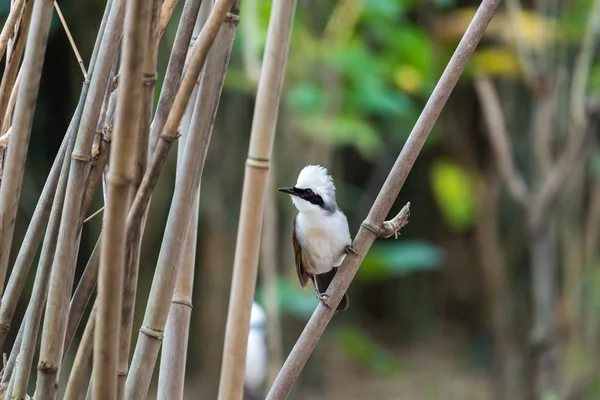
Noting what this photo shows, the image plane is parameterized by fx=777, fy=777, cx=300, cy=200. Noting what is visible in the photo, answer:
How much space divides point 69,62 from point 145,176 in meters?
2.64

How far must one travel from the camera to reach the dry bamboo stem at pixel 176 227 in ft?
1.89

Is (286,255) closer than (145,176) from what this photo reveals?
No

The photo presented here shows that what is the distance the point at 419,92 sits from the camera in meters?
3.01

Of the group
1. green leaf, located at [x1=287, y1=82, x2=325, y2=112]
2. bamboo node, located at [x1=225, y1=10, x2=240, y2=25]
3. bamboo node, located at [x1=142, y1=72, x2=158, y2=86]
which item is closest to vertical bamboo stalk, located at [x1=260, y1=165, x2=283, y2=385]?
green leaf, located at [x1=287, y1=82, x2=325, y2=112]

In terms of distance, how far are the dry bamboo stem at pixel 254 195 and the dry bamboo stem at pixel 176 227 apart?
0.06m

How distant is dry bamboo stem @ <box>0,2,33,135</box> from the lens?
0.63m

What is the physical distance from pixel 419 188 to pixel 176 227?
12.1ft

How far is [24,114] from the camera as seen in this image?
1.79ft

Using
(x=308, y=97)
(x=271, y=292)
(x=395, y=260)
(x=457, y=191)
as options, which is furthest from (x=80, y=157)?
(x=457, y=191)

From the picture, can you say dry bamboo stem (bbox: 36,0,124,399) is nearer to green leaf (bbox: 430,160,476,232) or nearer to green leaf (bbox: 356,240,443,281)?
green leaf (bbox: 356,240,443,281)

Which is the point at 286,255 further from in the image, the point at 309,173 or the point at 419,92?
the point at 309,173

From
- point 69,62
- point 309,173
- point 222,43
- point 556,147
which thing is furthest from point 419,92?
point 222,43

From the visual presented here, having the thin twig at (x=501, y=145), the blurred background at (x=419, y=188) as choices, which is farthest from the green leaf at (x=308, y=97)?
the thin twig at (x=501, y=145)

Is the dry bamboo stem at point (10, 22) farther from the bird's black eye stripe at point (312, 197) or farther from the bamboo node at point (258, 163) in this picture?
the bird's black eye stripe at point (312, 197)
